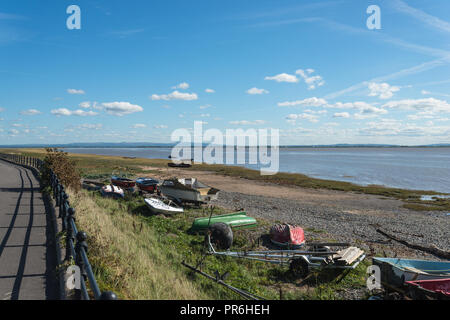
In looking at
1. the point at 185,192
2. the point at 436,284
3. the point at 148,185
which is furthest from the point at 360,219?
the point at 148,185

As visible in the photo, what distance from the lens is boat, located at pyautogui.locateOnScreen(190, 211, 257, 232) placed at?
1388cm

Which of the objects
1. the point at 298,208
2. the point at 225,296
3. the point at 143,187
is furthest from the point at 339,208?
the point at 225,296

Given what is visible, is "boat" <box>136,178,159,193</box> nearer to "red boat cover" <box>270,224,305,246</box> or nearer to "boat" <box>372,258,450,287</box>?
"red boat cover" <box>270,224,305,246</box>

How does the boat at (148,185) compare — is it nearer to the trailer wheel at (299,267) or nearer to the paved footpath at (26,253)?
the paved footpath at (26,253)

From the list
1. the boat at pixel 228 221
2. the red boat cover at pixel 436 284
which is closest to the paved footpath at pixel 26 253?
the boat at pixel 228 221

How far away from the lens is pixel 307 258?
1010cm

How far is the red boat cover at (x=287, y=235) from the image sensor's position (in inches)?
506

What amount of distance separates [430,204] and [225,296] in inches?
1196

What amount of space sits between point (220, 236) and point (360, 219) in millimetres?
13795

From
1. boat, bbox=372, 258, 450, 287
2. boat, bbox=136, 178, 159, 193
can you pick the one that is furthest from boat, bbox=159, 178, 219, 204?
boat, bbox=372, 258, 450, 287

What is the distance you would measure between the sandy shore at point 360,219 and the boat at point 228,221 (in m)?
3.26

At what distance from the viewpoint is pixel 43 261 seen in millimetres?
6516

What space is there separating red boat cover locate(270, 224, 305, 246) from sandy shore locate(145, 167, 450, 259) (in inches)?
76.9
